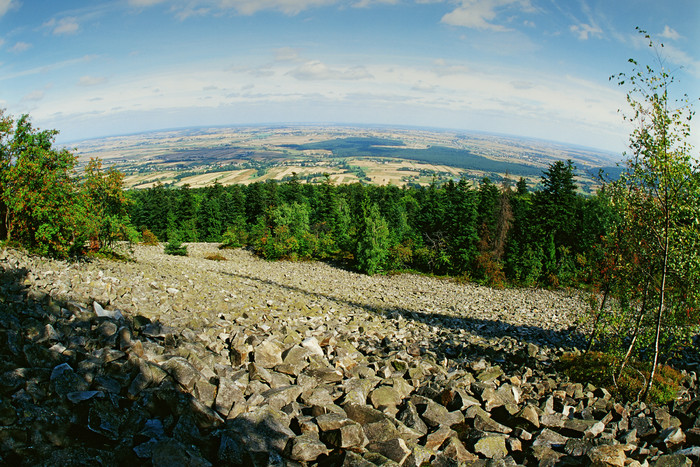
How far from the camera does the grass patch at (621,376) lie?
964 cm

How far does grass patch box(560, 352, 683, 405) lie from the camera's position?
380 inches

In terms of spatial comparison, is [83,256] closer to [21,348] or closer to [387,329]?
[21,348]

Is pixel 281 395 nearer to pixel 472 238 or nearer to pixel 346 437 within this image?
pixel 346 437

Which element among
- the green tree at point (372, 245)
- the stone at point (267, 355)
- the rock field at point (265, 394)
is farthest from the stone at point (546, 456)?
the green tree at point (372, 245)

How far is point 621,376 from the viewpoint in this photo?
10641 mm

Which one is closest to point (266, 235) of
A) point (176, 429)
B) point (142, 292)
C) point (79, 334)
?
point (142, 292)

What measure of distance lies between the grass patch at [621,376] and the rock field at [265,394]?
1.47ft

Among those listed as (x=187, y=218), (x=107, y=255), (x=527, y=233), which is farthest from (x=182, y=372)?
(x=187, y=218)

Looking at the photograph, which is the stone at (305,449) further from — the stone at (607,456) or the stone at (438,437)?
the stone at (607,456)

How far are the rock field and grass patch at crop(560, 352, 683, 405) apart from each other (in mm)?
448

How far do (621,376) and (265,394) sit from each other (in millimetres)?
10562

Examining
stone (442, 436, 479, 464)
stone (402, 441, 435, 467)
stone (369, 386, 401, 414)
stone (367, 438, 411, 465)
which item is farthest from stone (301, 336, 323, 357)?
stone (442, 436, 479, 464)

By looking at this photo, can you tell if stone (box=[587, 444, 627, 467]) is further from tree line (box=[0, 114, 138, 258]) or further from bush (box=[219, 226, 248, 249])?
bush (box=[219, 226, 248, 249])

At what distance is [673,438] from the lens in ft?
25.9
